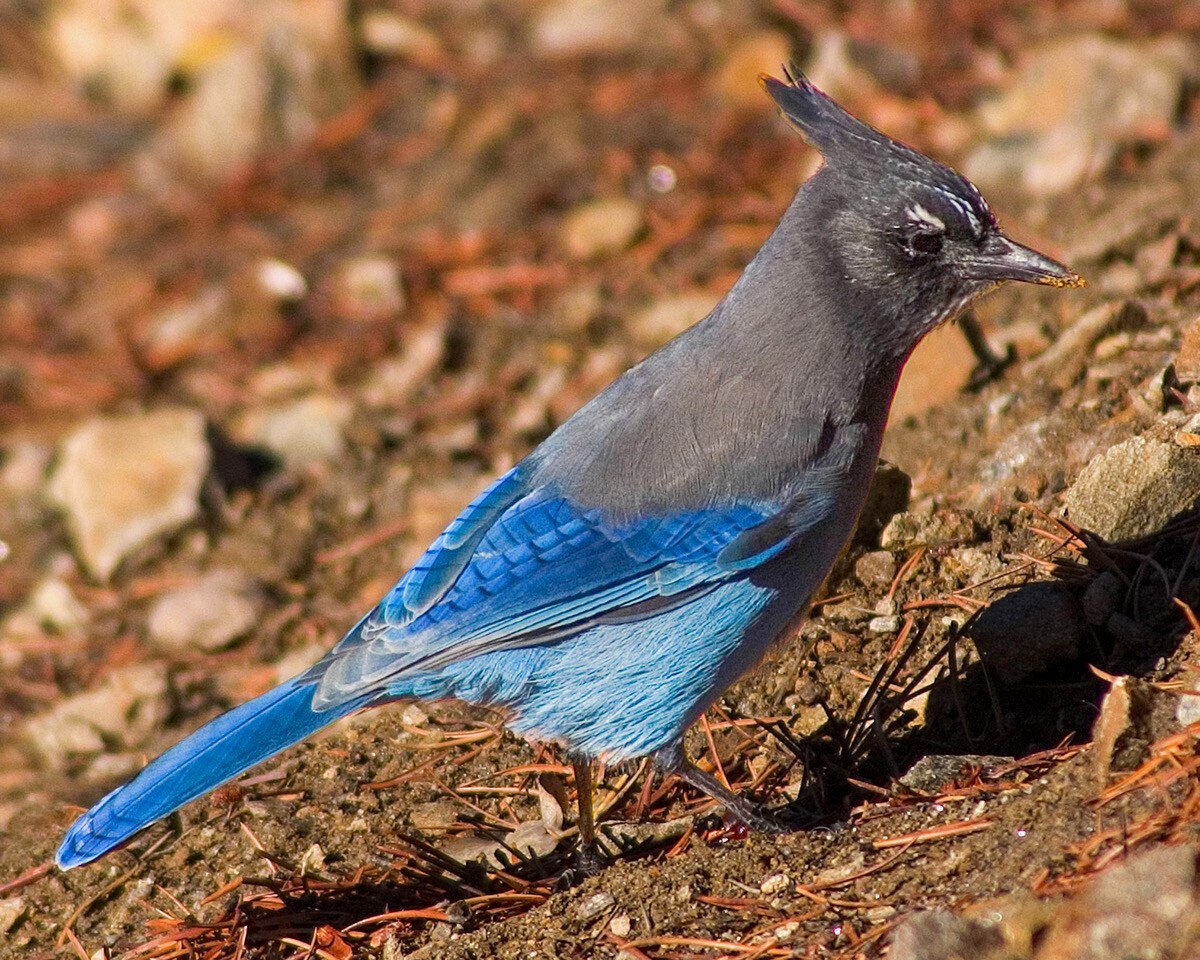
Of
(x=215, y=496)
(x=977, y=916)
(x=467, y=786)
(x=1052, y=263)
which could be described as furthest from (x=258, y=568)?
(x=977, y=916)

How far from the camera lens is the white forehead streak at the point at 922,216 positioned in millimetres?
3219

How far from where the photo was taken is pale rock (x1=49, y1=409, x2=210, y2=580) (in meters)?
4.87

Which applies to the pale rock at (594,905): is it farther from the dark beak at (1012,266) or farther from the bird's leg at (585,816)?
the dark beak at (1012,266)

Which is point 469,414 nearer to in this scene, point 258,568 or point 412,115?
point 258,568

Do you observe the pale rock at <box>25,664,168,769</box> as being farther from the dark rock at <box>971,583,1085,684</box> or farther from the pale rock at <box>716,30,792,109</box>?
the pale rock at <box>716,30,792,109</box>

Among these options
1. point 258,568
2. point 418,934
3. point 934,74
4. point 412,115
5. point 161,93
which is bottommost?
point 418,934

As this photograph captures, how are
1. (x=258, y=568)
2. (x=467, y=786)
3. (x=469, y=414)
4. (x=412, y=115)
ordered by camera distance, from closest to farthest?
(x=467, y=786)
(x=258, y=568)
(x=469, y=414)
(x=412, y=115)

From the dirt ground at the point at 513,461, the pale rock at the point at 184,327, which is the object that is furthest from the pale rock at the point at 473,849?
the pale rock at the point at 184,327

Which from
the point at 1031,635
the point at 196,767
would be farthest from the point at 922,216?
the point at 196,767

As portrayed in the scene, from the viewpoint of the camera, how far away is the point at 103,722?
418 cm

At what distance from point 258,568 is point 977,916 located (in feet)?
9.58

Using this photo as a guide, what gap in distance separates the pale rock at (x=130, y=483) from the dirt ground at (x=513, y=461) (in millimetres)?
68

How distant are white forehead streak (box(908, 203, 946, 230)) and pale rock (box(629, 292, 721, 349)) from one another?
6.48 ft

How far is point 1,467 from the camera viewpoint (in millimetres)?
5320
